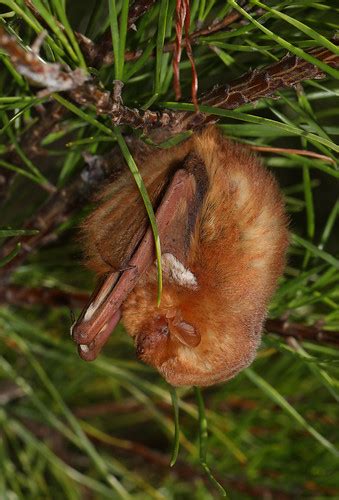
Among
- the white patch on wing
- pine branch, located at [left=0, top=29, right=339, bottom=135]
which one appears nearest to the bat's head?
the white patch on wing

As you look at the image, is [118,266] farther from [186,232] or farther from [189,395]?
[189,395]

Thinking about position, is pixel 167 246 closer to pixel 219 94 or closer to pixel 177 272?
pixel 177 272

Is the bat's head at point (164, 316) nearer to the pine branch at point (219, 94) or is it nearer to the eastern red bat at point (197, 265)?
the eastern red bat at point (197, 265)

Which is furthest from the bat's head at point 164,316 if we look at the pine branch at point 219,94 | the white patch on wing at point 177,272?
the pine branch at point 219,94

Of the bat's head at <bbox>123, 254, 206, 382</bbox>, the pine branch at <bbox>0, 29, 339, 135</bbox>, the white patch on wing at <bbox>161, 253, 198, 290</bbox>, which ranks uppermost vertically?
the pine branch at <bbox>0, 29, 339, 135</bbox>

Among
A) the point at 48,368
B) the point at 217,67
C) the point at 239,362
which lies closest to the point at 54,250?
the point at 48,368

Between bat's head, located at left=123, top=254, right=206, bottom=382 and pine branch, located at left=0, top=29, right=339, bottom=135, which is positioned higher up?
pine branch, located at left=0, top=29, right=339, bottom=135

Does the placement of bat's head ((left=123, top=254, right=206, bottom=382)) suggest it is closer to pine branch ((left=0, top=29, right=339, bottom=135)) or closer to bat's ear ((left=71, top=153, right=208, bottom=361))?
bat's ear ((left=71, top=153, right=208, bottom=361))
